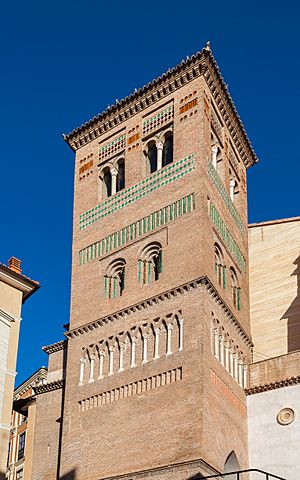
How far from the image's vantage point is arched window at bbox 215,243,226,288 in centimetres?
2594

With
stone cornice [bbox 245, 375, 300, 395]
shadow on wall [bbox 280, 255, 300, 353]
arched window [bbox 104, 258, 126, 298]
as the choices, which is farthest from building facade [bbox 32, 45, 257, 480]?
shadow on wall [bbox 280, 255, 300, 353]

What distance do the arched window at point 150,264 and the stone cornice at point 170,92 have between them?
5141 mm

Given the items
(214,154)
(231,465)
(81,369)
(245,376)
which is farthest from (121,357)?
(214,154)

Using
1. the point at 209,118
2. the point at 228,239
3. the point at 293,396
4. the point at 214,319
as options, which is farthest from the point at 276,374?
the point at 209,118

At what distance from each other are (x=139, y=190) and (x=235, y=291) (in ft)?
13.2

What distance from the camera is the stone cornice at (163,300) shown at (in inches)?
956

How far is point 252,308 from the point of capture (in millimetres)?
28141

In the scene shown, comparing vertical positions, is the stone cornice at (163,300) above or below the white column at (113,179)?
below

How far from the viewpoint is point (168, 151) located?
27922 millimetres

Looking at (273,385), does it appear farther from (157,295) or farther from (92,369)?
(92,369)

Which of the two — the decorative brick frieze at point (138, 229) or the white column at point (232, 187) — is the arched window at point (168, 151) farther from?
the white column at point (232, 187)

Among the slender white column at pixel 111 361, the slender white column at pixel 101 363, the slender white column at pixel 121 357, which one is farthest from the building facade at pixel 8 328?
the slender white column at pixel 101 363

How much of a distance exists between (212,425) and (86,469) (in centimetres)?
357

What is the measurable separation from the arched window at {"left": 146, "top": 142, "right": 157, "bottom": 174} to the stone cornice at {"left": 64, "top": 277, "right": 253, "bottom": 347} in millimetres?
4666
